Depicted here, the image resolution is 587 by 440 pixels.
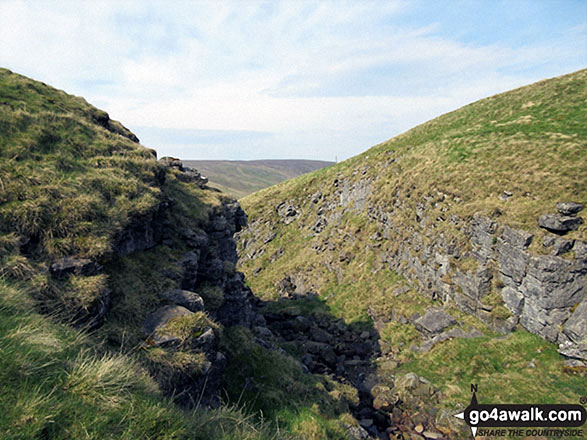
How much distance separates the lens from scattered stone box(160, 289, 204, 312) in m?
12.5

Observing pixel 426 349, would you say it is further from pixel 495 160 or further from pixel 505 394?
pixel 495 160

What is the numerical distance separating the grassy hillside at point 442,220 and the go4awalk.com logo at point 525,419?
59cm

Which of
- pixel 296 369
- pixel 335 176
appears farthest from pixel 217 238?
pixel 335 176

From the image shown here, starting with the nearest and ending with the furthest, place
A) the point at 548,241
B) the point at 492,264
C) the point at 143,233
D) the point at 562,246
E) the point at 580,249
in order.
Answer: the point at 143,233
the point at 580,249
the point at 562,246
the point at 548,241
the point at 492,264

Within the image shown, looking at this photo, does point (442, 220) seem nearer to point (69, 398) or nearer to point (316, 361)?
point (316, 361)

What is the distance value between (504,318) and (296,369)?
52.7 feet

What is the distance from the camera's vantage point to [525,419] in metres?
15.6

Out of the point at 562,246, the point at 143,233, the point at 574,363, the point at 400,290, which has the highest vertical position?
the point at 143,233

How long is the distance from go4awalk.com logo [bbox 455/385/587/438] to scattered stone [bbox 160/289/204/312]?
631 inches

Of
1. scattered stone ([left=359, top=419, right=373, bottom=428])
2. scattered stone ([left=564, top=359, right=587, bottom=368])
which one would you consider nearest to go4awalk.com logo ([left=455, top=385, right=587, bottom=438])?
scattered stone ([left=564, top=359, right=587, bottom=368])

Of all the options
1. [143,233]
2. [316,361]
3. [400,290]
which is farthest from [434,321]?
[143,233]

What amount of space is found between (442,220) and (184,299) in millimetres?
26321

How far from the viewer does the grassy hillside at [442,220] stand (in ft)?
63.2

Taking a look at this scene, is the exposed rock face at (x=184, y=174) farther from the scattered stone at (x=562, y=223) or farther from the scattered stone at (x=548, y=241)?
the scattered stone at (x=562, y=223)
